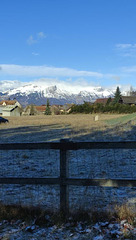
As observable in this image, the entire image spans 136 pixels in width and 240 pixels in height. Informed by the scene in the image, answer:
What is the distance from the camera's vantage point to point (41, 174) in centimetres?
862

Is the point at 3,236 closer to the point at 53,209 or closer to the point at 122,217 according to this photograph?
the point at 53,209

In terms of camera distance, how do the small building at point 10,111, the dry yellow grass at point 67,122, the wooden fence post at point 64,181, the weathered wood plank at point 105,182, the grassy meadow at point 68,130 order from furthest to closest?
the small building at point 10,111
the dry yellow grass at point 67,122
the grassy meadow at point 68,130
the wooden fence post at point 64,181
the weathered wood plank at point 105,182

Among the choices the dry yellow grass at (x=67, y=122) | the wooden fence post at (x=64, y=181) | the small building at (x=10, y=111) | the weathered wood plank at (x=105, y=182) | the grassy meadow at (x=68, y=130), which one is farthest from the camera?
the small building at (x=10, y=111)

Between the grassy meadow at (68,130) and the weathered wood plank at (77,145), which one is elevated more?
the weathered wood plank at (77,145)

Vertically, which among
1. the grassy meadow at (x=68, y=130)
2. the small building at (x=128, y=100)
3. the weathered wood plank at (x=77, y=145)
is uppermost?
the small building at (x=128, y=100)

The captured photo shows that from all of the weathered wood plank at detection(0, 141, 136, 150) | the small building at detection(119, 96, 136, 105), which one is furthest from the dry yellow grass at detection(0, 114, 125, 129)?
the small building at detection(119, 96, 136, 105)

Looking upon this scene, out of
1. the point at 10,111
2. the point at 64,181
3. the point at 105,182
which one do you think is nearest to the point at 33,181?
the point at 64,181

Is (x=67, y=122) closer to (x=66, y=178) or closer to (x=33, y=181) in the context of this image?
(x=33, y=181)

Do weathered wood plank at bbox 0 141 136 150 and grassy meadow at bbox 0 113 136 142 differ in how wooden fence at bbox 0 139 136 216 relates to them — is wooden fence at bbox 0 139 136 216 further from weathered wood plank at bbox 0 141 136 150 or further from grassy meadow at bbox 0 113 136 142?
grassy meadow at bbox 0 113 136 142

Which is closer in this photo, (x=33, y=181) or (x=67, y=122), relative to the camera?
(x=33, y=181)

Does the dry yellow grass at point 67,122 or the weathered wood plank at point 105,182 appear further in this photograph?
the dry yellow grass at point 67,122

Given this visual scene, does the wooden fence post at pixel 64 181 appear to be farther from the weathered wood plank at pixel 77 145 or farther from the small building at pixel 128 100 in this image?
the small building at pixel 128 100

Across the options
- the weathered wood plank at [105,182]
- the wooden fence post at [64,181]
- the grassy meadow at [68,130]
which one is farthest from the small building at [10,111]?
the weathered wood plank at [105,182]

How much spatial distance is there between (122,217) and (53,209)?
141 cm
